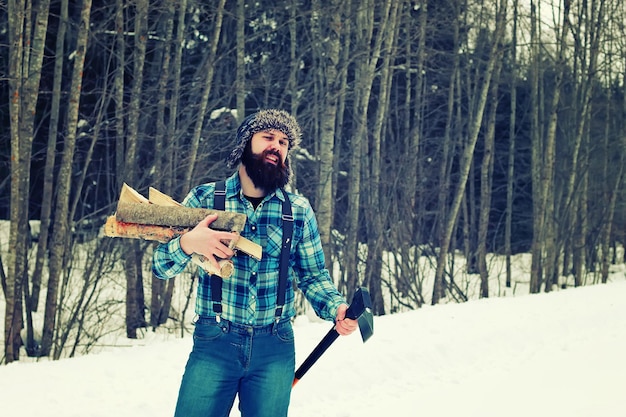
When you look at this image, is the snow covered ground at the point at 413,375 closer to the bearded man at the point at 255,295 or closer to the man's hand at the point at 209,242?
the bearded man at the point at 255,295

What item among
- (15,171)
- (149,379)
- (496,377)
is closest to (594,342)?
(496,377)

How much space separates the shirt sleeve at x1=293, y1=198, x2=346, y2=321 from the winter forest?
5434 mm

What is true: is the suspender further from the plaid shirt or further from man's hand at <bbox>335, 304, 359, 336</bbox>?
man's hand at <bbox>335, 304, 359, 336</bbox>

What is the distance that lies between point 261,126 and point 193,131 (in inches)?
371

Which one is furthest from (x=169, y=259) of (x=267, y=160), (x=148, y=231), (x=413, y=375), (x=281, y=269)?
(x=413, y=375)

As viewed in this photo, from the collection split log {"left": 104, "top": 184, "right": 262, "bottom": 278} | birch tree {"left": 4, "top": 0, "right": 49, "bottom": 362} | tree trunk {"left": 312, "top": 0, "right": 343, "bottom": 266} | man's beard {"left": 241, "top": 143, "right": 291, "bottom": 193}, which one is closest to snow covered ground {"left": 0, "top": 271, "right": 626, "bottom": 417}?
birch tree {"left": 4, "top": 0, "right": 49, "bottom": 362}

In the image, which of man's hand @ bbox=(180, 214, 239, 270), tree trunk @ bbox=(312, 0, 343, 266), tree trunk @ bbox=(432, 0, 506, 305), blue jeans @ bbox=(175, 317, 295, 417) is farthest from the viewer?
tree trunk @ bbox=(432, 0, 506, 305)

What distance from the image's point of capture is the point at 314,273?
117 inches

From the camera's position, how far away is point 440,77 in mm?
19516

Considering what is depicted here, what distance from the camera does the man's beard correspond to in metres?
2.85

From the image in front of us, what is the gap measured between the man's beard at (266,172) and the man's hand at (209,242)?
1.21 ft

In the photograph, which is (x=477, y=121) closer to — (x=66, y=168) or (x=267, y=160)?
(x=66, y=168)

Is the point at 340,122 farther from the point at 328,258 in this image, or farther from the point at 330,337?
the point at 330,337

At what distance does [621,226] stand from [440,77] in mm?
10072
